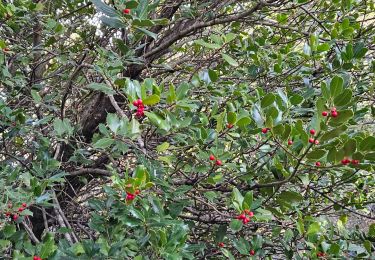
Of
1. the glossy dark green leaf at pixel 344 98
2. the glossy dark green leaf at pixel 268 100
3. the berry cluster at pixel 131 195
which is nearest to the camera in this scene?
the glossy dark green leaf at pixel 344 98

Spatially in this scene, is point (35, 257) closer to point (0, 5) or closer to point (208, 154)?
point (208, 154)

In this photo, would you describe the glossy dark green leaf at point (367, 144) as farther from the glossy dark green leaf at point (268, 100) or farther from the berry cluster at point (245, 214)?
the berry cluster at point (245, 214)

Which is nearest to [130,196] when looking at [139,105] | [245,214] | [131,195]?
[131,195]

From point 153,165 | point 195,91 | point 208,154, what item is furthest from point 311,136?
point 195,91

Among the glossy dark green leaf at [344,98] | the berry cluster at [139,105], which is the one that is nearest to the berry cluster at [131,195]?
the berry cluster at [139,105]

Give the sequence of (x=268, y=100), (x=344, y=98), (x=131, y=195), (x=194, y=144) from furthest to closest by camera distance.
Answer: (x=194, y=144), (x=268, y=100), (x=131, y=195), (x=344, y=98)

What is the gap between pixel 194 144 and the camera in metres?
1.42

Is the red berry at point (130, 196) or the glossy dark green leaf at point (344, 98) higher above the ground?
the glossy dark green leaf at point (344, 98)

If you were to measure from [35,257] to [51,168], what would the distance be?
1.55 ft

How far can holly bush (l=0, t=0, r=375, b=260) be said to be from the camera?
116 cm

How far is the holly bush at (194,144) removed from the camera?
116cm

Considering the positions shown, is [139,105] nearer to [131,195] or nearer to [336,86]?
[131,195]

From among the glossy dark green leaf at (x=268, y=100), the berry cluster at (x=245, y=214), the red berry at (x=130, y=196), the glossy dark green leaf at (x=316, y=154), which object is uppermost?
the glossy dark green leaf at (x=268, y=100)

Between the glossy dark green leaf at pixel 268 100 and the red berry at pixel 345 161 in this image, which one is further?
the glossy dark green leaf at pixel 268 100
